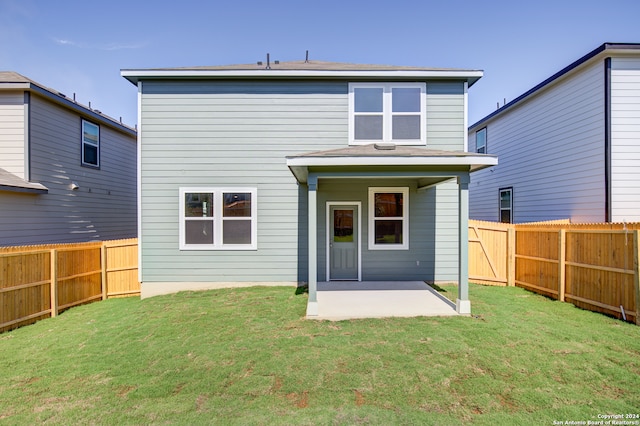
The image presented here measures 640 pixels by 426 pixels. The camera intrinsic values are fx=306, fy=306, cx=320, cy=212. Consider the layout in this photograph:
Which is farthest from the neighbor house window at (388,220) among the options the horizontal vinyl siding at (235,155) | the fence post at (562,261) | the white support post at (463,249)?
the fence post at (562,261)

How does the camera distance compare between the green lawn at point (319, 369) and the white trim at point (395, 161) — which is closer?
the green lawn at point (319, 369)

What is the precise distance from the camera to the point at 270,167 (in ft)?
26.8

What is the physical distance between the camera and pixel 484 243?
8562 millimetres

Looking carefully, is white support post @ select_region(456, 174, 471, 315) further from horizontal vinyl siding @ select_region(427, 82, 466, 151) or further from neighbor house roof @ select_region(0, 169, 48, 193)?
neighbor house roof @ select_region(0, 169, 48, 193)

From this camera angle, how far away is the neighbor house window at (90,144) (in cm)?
1081

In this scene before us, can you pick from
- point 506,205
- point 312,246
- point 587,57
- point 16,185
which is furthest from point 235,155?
point 506,205

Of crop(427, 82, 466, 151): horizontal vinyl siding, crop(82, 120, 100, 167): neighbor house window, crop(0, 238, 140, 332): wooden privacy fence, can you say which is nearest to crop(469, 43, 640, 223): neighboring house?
crop(427, 82, 466, 151): horizontal vinyl siding

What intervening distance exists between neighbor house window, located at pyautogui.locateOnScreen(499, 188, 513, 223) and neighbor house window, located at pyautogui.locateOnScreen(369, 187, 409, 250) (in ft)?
22.5

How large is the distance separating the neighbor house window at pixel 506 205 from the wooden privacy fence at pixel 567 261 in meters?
4.76

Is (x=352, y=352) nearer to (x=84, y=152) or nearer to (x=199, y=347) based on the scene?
(x=199, y=347)

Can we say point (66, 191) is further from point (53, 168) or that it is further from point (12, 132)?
point (12, 132)

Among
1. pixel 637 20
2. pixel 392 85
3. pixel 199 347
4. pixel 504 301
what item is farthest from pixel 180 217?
pixel 637 20

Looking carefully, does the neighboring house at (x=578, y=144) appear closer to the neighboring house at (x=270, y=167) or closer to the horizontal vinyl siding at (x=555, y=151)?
the horizontal vinyl siding at (x=555, y=151)

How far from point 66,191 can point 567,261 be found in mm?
14130
